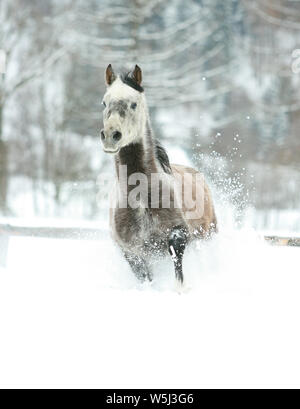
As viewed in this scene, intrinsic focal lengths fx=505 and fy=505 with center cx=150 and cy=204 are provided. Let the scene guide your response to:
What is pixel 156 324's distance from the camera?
3.10 metres

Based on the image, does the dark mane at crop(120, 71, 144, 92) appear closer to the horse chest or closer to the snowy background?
the horse chest

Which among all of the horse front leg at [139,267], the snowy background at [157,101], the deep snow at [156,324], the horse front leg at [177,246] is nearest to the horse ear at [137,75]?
the horse front leg at [177,246]

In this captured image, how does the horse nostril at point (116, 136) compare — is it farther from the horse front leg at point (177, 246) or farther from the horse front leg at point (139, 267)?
the horse front leg at point (139, 267)

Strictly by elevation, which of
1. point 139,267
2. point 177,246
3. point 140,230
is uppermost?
point 140,230

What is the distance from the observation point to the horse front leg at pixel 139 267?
4.30 m

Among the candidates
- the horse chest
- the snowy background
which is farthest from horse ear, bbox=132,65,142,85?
the snowy background

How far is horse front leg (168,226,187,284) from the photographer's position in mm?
4039

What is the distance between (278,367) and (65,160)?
11.9 m

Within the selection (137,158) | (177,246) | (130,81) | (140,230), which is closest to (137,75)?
(130,81)

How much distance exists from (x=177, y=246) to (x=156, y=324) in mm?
1034

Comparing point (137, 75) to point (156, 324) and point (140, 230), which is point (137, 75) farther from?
point (156, 324)

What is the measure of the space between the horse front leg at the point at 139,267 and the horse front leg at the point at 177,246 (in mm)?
341

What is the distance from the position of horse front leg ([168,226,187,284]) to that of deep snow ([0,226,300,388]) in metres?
0.17

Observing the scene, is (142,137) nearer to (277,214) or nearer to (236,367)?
(236,367)
